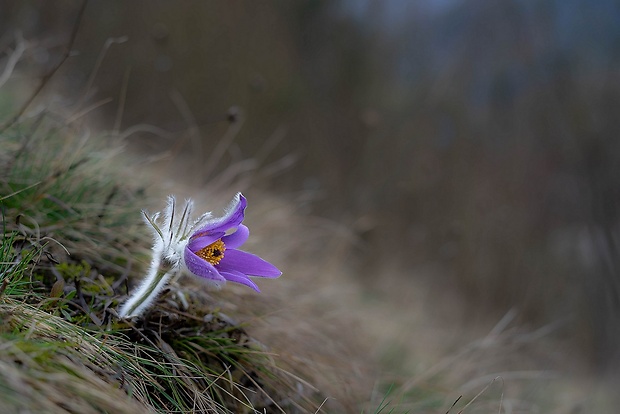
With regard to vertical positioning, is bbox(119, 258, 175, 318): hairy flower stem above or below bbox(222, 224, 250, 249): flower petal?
below

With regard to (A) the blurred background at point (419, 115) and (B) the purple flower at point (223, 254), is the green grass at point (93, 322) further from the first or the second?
(A) the blurred background at point (419, 115)

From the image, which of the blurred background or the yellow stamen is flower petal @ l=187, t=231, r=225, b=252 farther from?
the blurred background

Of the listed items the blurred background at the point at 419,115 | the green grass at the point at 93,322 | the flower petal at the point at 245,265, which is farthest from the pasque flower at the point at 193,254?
the blurred background at the point at 419,115

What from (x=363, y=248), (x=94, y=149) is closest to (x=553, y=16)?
(x=363, y=248)

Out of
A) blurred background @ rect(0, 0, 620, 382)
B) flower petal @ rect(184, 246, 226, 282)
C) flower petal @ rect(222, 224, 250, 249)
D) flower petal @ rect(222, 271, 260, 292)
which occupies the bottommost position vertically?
flower petal @ rect(184, 246, 226, 282)

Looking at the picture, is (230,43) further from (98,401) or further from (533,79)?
(98,401)

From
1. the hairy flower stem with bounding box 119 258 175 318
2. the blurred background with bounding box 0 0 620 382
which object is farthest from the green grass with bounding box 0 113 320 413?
the blurred background with bounding box 0 0 620 382

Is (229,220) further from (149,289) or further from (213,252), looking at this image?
(149,289)
